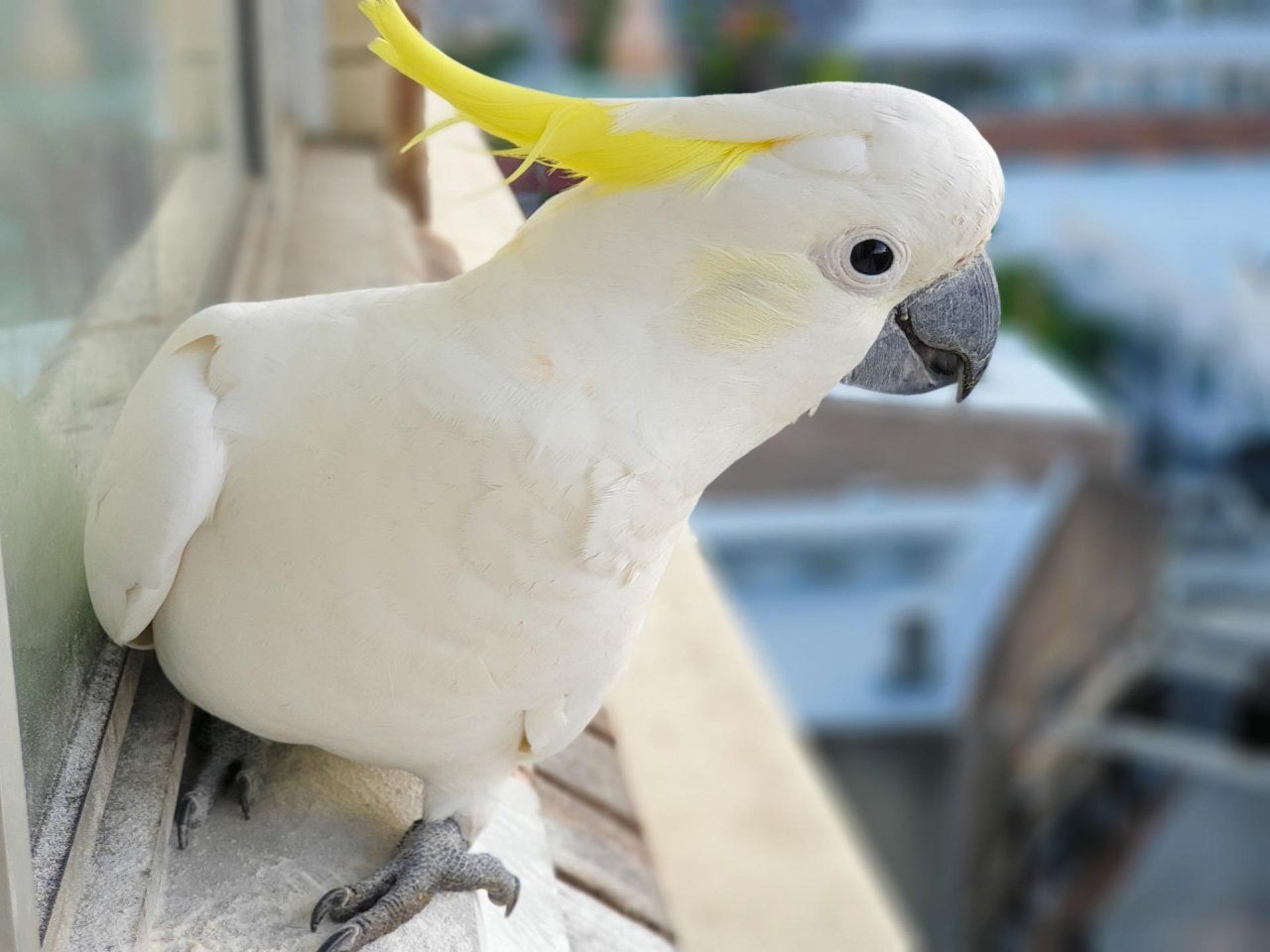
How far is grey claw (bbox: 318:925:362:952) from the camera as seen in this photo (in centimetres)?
87

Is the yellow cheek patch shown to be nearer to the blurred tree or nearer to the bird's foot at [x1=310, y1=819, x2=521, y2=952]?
the bird's foot at [x1=310, y1=819, x2=521, y2=952]

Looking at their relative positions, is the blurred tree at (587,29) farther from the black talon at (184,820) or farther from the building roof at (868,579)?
the black talon at (184,820)

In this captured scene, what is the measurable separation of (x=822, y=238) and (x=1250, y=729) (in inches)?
221

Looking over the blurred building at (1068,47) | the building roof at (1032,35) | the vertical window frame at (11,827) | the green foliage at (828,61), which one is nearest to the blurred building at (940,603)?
the green foliage at (828,61)

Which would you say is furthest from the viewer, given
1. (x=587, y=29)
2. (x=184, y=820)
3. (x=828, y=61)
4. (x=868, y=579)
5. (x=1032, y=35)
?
(x=868, y=579)

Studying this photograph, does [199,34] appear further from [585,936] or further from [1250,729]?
[1250,729]

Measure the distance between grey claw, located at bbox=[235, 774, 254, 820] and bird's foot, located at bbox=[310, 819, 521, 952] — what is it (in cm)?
13

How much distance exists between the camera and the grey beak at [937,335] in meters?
0.82

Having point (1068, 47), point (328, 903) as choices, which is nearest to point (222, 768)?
point (328, 903)

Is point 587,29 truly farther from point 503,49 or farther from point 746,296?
point 746,296

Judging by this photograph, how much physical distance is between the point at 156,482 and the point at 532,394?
0.87 feet

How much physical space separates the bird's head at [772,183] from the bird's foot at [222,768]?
0.52 meters

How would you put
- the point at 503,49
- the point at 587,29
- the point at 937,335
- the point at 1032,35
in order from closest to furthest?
the point at 937,335, the point at 503,49, the point at 587,29, the point at 1032,35

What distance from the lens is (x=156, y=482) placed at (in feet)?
2.73
